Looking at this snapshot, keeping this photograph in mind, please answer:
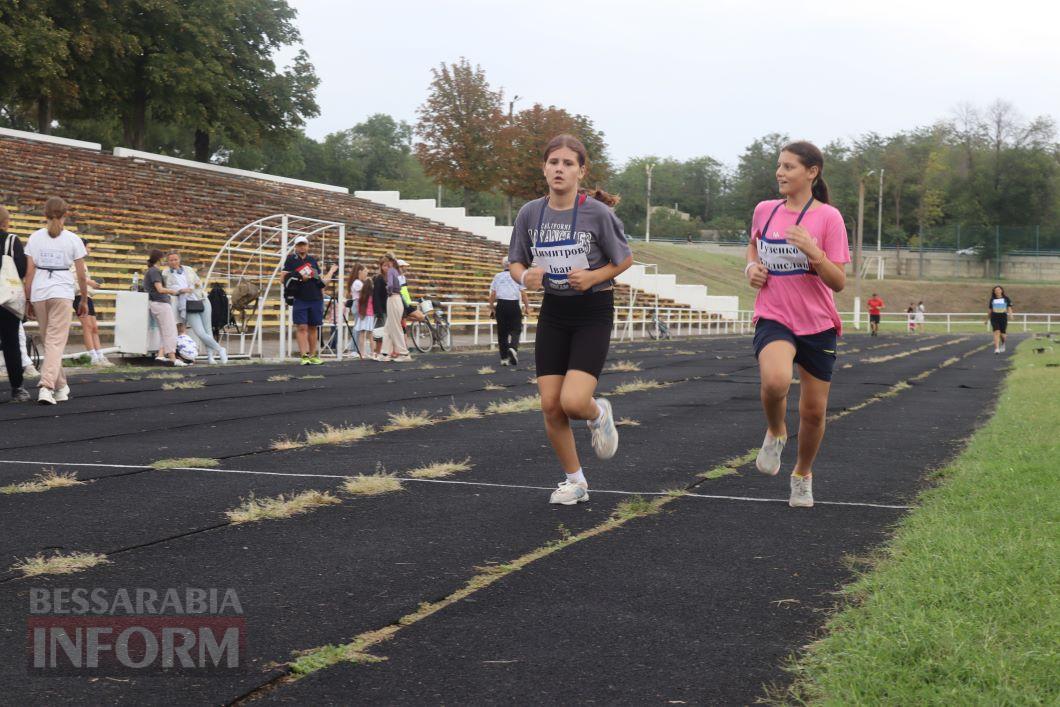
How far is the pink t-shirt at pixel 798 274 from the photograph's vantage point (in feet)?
20.1

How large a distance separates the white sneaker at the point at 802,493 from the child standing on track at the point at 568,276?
118 centimetres

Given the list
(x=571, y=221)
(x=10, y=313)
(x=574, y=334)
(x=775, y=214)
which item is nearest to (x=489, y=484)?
(x=574, y=334)

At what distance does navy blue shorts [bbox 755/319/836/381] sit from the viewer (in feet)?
20.3

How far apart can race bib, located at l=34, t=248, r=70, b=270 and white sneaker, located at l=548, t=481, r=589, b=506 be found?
688 cm

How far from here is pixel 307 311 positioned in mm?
19391

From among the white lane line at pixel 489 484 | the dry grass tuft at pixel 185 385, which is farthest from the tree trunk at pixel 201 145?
the white lane line at pixel 489 484

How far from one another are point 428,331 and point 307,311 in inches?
244

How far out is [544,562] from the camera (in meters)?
4.98

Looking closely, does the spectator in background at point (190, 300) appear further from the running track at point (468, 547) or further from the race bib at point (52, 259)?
the running track at point (468, 547)

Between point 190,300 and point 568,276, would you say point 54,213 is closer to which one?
point 568,276

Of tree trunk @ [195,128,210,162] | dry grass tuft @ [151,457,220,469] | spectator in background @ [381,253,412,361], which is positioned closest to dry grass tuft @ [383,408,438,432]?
dry grass tuft @ [151,457,220,469]

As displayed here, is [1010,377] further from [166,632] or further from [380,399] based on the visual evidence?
[166,632]

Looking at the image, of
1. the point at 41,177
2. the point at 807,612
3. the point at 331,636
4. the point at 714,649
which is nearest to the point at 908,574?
the point at 807,612

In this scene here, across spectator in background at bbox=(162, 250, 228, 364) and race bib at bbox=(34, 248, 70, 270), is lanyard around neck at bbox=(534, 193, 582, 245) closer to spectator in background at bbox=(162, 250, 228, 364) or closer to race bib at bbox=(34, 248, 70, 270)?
race bib at bbox=(34, 248, 70, 270)
